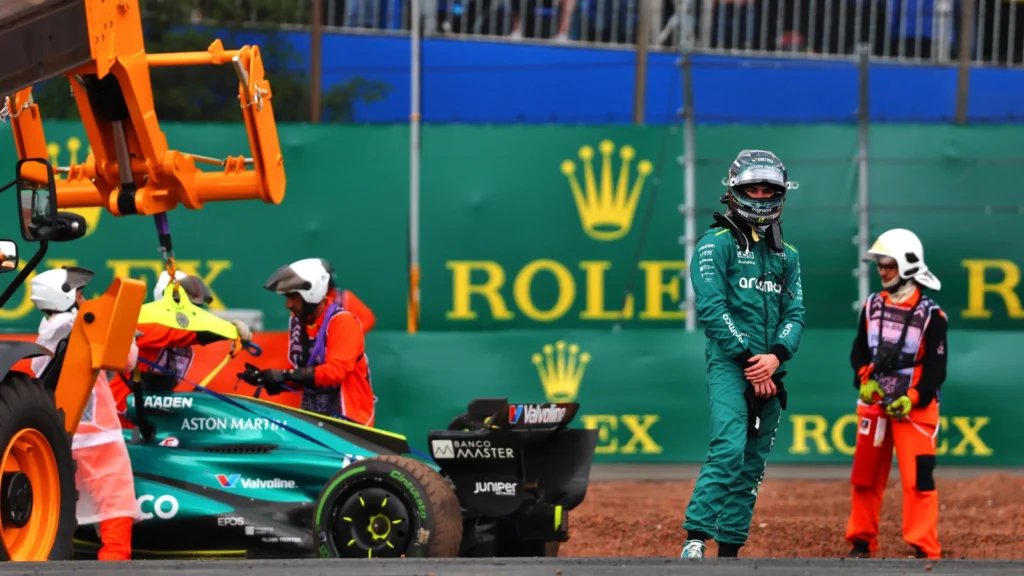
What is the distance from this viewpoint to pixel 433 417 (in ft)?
42.9

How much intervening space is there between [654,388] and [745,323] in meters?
5.90

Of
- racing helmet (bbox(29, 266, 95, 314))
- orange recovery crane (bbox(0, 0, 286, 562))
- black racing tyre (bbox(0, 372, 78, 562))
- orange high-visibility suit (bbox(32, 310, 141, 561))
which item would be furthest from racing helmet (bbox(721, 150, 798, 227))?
racing helmet (bbox(29, 266, 95, 314))

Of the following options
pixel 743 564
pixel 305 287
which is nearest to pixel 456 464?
pixel 305 287

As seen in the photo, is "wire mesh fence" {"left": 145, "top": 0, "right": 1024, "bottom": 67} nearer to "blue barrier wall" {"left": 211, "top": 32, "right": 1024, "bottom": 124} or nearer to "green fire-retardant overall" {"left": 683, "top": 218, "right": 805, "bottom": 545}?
"blue barrier wall" {"left": 211, "top": 32, "right": 1024, "bottom": 124}

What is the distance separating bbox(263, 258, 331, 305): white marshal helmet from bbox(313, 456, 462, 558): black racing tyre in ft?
6.62

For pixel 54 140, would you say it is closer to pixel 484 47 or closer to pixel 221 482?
pixel 484 47

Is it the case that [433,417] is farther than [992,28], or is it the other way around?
[992,28]

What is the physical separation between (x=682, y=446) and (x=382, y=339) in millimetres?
2529

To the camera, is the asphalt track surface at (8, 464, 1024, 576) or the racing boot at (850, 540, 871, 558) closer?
the asphalt track surface at (8, 464, 1024, 576)

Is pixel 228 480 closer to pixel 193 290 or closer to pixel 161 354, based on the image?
pixel 161 354

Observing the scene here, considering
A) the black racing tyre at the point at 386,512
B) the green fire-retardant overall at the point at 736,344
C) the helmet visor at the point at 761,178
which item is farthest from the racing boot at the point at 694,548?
the helmet visor at the point at 761,178

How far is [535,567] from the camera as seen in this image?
557 centimetres

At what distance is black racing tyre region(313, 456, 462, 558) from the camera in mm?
7770

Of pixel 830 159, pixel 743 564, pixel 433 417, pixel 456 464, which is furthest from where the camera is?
pixel 830 159
